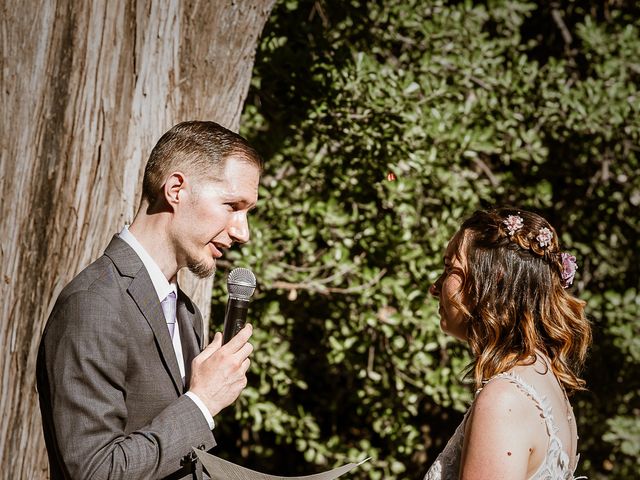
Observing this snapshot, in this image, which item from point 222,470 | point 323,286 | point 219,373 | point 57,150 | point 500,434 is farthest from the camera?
point 323,286

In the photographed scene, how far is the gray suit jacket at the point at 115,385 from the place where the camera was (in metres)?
1.91

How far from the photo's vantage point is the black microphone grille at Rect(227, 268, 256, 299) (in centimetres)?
231

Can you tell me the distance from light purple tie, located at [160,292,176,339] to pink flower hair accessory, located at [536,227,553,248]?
49.8 inches

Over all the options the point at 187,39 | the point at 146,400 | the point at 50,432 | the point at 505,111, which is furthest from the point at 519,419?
the point at 505,111

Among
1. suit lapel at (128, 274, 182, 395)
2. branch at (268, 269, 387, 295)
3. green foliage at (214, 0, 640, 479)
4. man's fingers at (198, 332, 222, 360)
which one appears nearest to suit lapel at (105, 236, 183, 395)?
suit lapel at (128, 274, 182, 395)

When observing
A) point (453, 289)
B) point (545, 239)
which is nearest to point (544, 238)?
point (545, 239)

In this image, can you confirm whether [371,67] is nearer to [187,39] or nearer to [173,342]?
[187,39]

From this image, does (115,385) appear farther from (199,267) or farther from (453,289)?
(453,289)

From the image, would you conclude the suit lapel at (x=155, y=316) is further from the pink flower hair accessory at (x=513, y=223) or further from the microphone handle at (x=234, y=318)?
the pink flower hair accessory at (x=513, y=223)

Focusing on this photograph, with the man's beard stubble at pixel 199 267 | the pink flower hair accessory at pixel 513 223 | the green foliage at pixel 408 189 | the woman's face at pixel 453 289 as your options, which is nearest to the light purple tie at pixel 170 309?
the man's beard stubble at pixel 199 267

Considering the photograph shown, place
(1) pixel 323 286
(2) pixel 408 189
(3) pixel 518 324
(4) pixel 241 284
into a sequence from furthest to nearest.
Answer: (1) pixel 323 286
(2) pixel 408 189
(3) pixel 518 324
(4) pixel 241 284

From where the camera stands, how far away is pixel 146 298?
7.09 feet

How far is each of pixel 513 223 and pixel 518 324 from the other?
356mm

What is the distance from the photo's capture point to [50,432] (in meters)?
2.05
